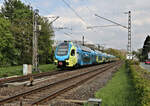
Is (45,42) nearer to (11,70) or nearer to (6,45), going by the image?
(6,45)

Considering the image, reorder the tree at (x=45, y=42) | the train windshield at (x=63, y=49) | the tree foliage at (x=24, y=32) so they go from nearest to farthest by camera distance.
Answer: the train windshield at (x=63, y=49) < the tree foliage at (x=24, y=32) < the tree at (x=45, y=42)

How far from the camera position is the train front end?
2276cm

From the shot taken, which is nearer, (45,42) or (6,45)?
(6,45)

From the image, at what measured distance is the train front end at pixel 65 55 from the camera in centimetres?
2276

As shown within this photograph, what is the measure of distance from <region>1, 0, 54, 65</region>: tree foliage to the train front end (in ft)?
51.8

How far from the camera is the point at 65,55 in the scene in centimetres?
2283

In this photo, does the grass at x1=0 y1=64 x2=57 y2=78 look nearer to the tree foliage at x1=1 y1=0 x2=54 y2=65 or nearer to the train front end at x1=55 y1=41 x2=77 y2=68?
the train front end at x1=55 y1=41 x2=77 y2=68

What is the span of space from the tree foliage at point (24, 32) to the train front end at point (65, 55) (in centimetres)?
1579

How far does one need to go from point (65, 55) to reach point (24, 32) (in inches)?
858

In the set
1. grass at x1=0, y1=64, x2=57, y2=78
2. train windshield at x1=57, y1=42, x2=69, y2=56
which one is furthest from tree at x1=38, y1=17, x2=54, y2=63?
train windshield at x1=57, y1=42, x2=69, y2=56

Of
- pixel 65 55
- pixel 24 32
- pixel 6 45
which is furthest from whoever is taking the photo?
pixel 24 32

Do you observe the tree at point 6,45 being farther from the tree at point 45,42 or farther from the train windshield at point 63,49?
the train windshield at point 63,49

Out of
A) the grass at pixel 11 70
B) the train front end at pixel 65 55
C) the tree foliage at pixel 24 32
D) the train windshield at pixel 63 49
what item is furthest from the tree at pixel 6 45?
the train front end at pixel 65 55

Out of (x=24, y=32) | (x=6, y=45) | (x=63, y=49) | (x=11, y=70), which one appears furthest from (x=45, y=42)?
(x=11, y=70)
